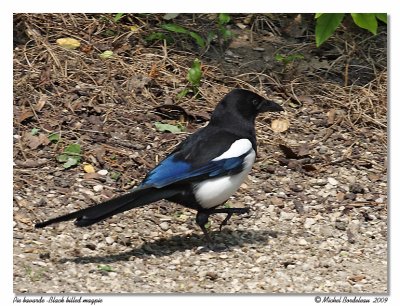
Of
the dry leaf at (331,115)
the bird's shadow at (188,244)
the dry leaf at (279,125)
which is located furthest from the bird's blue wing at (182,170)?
the dry leaf at (331,115)

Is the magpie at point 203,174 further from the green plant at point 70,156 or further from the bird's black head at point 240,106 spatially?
the green plant at point 70,156

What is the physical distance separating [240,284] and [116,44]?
2307 millimetres

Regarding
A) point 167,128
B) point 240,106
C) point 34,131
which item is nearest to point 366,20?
point 240,106

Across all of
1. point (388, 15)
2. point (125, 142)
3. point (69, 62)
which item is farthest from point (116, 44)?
point (388, 15)

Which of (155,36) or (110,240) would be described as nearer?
(110,240)

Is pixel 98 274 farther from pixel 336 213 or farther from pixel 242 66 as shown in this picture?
pixel 242 66

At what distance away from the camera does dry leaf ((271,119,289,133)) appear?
680 centimetres

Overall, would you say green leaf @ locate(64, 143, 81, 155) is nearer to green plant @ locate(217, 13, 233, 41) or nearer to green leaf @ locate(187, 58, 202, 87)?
green leaf @ locate(187, 58, 202, 87)

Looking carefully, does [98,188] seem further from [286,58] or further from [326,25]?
[286,58]

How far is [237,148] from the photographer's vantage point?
560cm

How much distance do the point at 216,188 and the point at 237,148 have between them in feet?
0.88

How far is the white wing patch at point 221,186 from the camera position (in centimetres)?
547

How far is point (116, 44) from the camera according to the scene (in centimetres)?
692

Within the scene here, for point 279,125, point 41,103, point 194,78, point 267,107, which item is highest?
point 267,107
